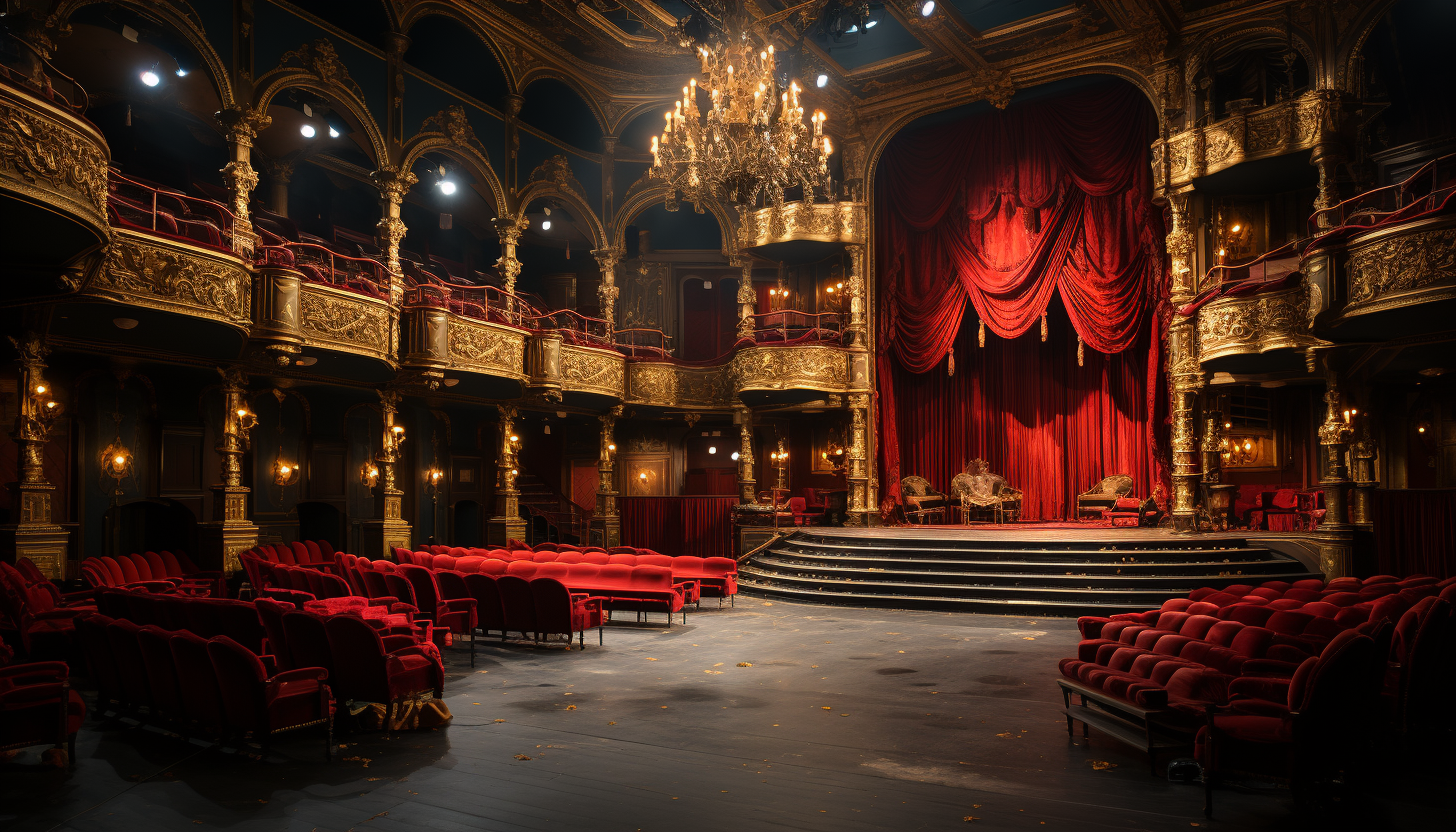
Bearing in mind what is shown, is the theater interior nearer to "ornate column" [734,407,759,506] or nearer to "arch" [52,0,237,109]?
"arch" [52,0,237,109]

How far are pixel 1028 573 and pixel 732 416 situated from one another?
10405mm

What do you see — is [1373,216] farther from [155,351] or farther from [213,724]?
[155,351]

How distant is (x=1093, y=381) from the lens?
63.6 feet

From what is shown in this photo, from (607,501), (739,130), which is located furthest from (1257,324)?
(607,501)

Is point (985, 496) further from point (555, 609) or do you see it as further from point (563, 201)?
point (555, 609)

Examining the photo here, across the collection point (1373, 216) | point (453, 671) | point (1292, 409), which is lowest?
point (453, 671)

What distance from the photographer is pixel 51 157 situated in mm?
6781

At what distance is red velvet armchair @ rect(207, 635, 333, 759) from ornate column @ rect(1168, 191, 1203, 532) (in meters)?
13.6

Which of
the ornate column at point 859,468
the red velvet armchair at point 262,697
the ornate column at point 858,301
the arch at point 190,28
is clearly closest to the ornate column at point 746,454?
the ornate column at point 859,468

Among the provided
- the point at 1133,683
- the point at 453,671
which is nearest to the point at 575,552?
the point at 453,671

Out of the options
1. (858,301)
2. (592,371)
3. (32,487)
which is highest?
(858,301)

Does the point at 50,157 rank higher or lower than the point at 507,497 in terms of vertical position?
higher

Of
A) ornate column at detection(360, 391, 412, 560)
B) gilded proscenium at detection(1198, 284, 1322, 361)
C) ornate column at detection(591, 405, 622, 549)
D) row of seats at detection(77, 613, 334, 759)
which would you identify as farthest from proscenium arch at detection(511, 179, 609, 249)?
row of seats at detection(77, 613, 334, 759)

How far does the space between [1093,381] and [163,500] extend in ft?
57.8
